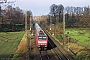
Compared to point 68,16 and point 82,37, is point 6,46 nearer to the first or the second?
point 82,37

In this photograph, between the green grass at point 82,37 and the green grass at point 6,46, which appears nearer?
the green grass at point 6,46

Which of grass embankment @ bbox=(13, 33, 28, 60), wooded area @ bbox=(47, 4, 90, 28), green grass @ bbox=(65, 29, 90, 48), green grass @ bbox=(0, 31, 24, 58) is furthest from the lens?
wooded area @ bbox=(47, 4, 90, 28)

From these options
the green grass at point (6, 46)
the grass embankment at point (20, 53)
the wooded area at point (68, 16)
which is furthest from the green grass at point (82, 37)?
the wooded area at point (68, 16)

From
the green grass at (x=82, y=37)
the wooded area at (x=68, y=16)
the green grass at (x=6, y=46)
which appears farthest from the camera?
the wooded area at (x=68, y=16)

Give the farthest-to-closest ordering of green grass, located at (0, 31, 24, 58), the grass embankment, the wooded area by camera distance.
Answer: the wooded area → green grass, located at (0, 31, 24, 58) → the grass embankment

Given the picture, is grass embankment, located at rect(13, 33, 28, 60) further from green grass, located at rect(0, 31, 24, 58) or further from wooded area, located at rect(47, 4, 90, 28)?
wooded area, located at rect(47, 4, 90, 28)

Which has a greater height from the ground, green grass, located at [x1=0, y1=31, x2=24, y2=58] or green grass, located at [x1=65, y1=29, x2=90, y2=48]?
green grass, located at [x1=0, y1=31, x2=24, y2=58]

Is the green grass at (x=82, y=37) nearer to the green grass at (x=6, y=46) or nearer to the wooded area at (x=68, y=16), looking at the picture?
the green grass at (x=6, y=46)

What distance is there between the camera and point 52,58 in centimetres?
2448

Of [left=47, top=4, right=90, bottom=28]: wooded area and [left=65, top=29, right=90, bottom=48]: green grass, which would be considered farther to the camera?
[left=47, top=4, right=90, bottom=28]: wooded area

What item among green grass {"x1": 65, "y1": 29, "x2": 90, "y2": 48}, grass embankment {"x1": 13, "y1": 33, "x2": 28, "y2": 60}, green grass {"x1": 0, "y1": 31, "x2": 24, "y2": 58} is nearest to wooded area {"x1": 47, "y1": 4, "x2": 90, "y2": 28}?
green grass {"x1": 65, "y1": 29, "x2": 90, "y2": 48}

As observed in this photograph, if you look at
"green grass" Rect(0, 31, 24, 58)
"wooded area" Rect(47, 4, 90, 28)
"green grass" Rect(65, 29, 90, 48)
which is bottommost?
"green grass" Rect(65, 29, 90, 48)

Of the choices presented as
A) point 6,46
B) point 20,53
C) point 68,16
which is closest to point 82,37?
point 6,46

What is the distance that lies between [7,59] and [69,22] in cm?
7787
